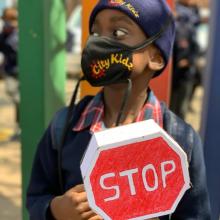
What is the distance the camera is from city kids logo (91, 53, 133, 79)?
60.8 inches

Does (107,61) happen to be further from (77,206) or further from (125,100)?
(77,206)

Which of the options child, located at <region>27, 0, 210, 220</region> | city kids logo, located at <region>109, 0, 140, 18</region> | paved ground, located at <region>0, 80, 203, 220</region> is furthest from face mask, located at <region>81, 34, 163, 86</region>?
paved ground, located at <region>0, 80, 203, 220</region>

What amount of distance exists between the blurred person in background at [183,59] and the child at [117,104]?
401cm

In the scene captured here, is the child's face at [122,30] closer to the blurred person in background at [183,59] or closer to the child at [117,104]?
the child at [117,104]

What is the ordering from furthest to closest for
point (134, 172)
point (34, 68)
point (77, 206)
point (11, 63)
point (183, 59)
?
point (11, 63) → point (183, 59) → point (34, 68) → point (77, 206) → point (134, 172)

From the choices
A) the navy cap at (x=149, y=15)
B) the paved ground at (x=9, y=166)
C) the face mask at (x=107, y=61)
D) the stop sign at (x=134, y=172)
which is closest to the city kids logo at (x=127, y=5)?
the navy cap at (x=149, y=15)

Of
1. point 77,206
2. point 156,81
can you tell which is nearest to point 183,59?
point 156,81

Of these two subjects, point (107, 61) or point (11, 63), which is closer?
point (107, 61)

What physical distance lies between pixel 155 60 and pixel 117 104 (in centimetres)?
18

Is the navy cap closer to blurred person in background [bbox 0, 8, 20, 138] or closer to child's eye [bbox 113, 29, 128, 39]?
child's eye [bbox 113, 29, 128, 39]

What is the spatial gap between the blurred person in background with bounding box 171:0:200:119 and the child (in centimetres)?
401

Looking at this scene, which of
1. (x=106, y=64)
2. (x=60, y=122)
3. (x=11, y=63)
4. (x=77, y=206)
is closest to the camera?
(x=77, y=206)

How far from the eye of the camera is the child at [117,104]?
5.11ft

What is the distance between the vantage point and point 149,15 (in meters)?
1.61
